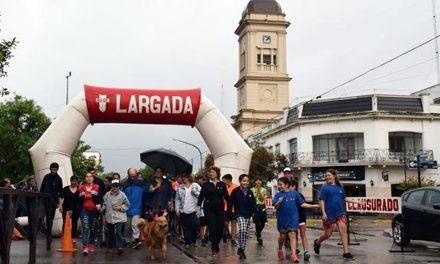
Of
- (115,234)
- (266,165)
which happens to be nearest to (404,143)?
(266,165)

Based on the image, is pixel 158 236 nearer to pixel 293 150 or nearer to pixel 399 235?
pixel 399 235

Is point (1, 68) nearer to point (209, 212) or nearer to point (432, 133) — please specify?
point (209, 212)

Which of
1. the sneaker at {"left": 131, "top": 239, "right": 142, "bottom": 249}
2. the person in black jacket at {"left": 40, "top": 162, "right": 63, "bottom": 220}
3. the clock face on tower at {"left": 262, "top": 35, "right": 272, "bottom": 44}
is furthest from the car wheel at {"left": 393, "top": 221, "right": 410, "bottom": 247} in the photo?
the clock face on tower at {"left": 262, "top": 35, "right": 272, "bottom": 44}

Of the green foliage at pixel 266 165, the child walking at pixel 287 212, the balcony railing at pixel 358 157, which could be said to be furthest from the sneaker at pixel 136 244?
the green foliage at pixel 266 165

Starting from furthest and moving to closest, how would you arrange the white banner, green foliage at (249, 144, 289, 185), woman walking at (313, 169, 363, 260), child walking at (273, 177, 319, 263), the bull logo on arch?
green foliage at (249, 144, 289, 185) → the white banner → the bull logo on arch → woman walking at (313, 169, 363, 260) → child walking at (273, 177, 319, 263)

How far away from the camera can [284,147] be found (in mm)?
56062

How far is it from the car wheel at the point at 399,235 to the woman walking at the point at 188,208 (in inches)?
191

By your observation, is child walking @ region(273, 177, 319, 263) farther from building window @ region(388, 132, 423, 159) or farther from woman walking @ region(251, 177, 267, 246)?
building window @ region(388, 132, 423, 159)

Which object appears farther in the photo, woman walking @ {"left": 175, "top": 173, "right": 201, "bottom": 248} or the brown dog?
woman walking @ {"left": 175, "top": 173, "right": 201, "bottom": 248}

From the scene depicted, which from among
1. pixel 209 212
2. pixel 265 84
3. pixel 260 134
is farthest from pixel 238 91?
pixel 209 212

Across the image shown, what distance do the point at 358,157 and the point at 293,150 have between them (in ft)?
22.0

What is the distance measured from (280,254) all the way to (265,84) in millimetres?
66206

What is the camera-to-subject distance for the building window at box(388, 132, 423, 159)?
49.2 meters

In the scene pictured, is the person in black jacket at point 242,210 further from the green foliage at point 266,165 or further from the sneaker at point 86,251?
the green foliage at point 266,165
